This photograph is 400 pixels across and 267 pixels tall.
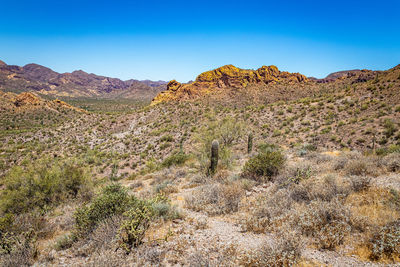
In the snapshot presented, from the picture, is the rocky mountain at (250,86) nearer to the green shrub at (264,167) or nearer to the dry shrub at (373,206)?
the green shrub at (264,167)

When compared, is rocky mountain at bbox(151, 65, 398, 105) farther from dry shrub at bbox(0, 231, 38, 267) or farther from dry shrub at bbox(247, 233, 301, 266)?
dry shrub at bbox(0, 231, 38, 267)

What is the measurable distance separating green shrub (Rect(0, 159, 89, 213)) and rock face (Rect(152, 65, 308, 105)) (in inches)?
1226

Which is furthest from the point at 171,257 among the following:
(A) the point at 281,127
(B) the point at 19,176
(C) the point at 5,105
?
(C) the point at 5,105

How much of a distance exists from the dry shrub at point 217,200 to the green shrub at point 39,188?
602cm

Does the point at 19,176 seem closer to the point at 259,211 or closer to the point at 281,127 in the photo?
the point at 259,211

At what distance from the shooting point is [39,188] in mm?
8141

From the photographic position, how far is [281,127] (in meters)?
20.0

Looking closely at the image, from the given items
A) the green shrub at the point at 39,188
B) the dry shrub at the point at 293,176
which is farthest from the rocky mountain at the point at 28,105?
the dry shrub at the point at 293,176

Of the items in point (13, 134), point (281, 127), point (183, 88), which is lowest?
point (13, 134)

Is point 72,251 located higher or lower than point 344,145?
lower

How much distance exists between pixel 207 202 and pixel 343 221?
3.37m

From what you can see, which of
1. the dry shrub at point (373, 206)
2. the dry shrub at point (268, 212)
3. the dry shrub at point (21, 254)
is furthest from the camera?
the dry shrub at point (268, 212)

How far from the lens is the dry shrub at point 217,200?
521cm

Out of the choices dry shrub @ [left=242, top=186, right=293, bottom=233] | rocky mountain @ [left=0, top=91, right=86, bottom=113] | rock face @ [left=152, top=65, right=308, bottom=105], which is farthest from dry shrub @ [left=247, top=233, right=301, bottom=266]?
rocky mountain @ [left=0, top=91, right=86, bottom=113]
